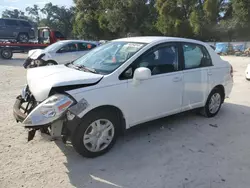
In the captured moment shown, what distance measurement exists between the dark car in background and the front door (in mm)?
18794

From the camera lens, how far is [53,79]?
134 inches

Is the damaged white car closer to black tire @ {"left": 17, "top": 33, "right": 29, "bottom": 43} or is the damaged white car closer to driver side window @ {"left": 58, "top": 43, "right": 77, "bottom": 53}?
driver side window @ {"left": 58, "top": 43, "right": 77, "bottom": 53}

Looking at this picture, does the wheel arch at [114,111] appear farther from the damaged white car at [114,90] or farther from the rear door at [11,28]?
the rear door at [11,28]

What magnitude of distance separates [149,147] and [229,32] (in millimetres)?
25457

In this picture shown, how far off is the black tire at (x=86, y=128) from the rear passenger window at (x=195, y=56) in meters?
1.76

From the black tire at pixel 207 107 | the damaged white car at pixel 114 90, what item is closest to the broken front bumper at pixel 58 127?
the damaged white car at pixel 114 90

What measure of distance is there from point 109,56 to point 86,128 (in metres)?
1.32

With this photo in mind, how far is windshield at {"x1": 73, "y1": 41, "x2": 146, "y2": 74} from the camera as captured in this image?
375 cm

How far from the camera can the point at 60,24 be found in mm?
60875

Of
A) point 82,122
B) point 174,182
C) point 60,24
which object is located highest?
point 60,24

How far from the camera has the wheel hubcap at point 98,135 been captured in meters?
3.42

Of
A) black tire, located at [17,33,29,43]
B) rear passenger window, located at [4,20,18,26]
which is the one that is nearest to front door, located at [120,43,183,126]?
black tire, located at [17,33,29,43]

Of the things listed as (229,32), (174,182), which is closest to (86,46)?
(174,182)

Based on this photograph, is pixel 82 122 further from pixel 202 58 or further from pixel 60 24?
pixel 60 24
